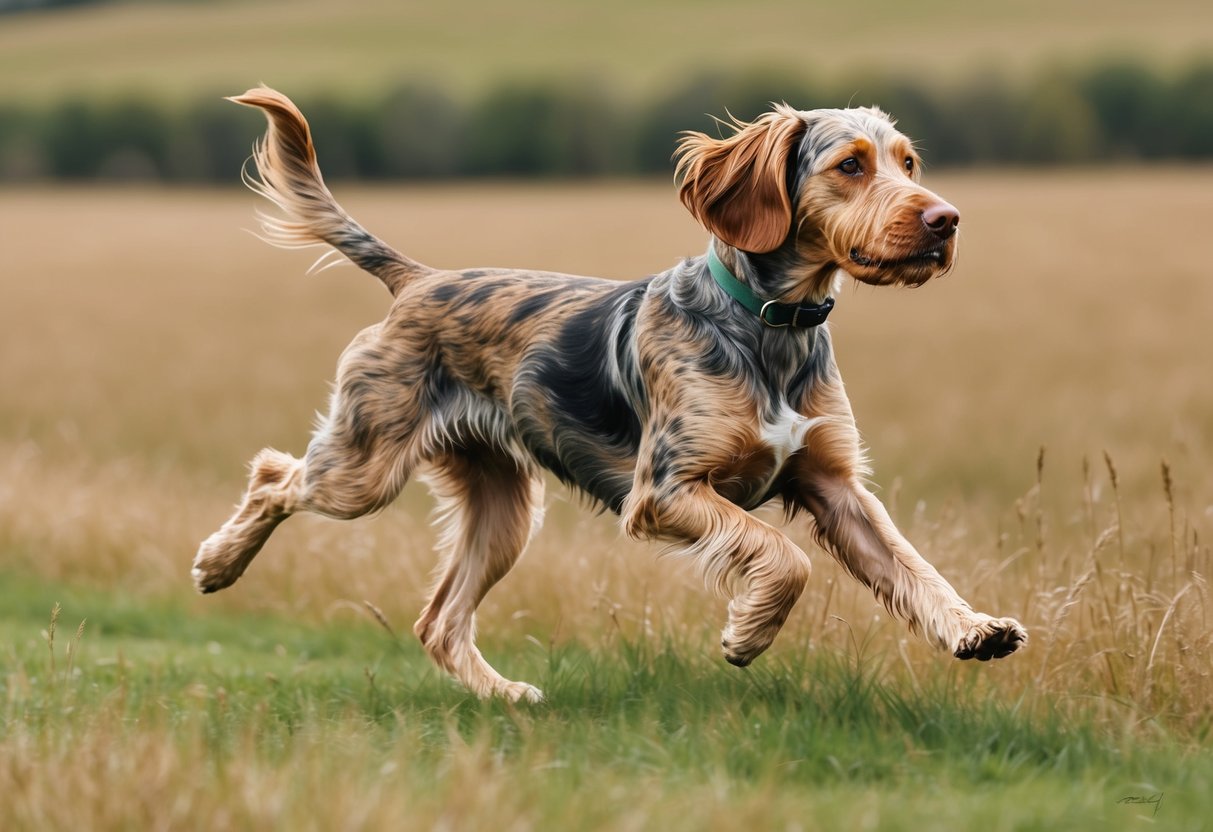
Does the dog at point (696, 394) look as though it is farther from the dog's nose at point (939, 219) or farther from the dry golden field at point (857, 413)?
the dry golden field at point (857, 413)

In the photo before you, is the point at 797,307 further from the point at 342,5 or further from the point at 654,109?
the point at 342,5

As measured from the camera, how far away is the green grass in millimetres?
3445

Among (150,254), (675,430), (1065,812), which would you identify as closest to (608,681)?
(675,430)

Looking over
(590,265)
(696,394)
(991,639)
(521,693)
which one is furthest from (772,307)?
(590,265)

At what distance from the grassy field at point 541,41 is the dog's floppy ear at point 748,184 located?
46985mm

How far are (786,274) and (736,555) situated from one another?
3.24 ft

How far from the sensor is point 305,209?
6.25 meters

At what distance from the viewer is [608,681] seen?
5.04 m

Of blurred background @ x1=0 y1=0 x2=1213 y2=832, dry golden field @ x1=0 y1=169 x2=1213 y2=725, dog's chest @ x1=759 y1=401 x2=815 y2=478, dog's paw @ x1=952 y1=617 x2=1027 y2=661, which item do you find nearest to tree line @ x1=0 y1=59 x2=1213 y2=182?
→ blurred background @ x1=0 y1=0 x2=1213 y2=832

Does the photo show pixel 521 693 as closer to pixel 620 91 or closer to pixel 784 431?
pixel 784 431

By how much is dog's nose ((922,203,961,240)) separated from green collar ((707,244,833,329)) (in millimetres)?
569

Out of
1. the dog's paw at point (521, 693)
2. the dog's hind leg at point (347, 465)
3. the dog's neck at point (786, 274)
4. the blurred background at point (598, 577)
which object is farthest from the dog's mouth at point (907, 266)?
the dog's hind leg at point (347, 465)

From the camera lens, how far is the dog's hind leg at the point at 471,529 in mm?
6070

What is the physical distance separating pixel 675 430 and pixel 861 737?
1.16m
